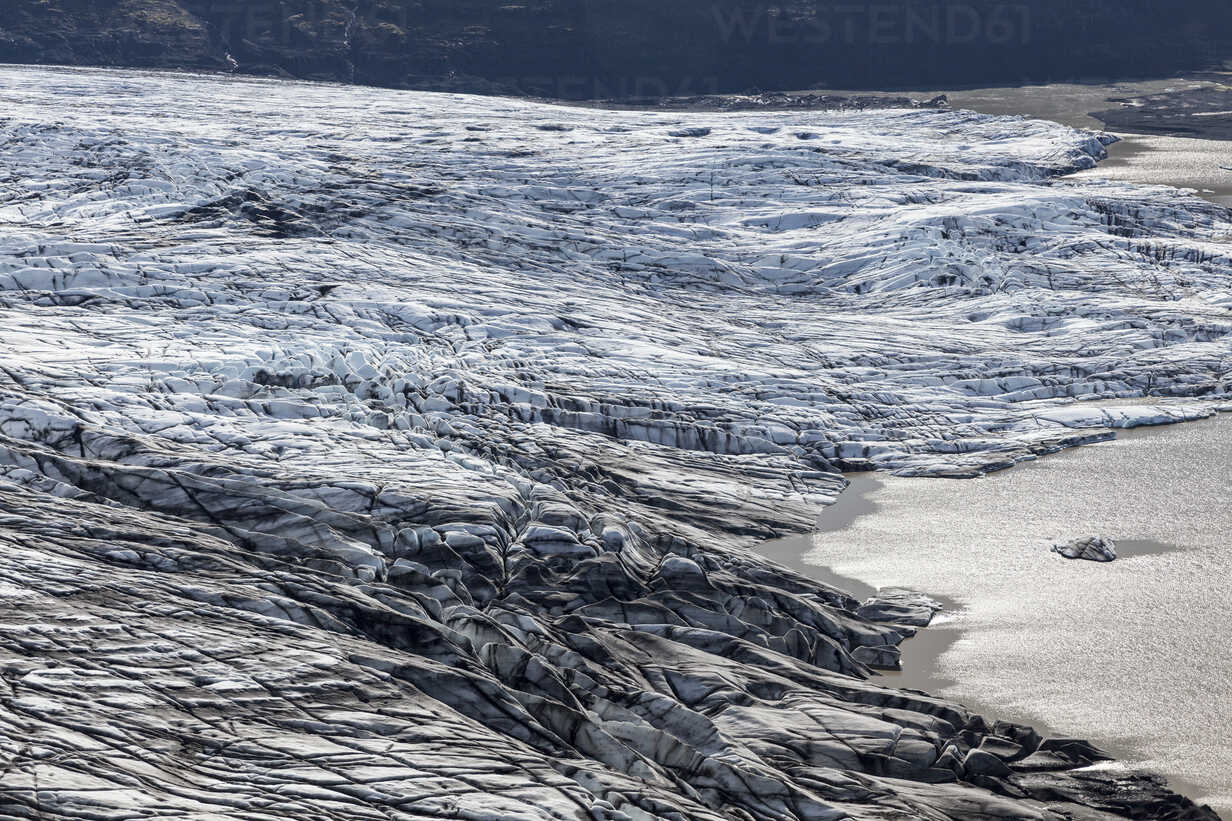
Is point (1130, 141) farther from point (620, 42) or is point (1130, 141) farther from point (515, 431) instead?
point (515, 431)

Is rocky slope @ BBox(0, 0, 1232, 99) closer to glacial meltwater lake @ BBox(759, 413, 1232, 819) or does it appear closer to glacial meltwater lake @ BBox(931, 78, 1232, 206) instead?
glacial meltwater lake @ BBox(931, 78, 1232, 206)

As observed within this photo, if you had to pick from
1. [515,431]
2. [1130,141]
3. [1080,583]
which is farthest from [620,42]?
[1080,583]

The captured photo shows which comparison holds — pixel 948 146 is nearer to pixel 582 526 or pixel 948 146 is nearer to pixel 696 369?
pixel 696 369

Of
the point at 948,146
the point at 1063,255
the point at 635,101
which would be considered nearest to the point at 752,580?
the point at 1063,255

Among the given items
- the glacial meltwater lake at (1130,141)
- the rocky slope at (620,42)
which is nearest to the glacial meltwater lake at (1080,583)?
the glacial meltwater lake at (1130,141)

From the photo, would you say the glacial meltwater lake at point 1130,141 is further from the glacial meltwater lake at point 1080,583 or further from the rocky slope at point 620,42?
the glacial meltwater lake at point 1080,583

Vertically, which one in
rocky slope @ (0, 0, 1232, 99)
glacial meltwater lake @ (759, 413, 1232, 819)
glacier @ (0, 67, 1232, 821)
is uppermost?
rocky slope @ (0, 0, 1232, 99)

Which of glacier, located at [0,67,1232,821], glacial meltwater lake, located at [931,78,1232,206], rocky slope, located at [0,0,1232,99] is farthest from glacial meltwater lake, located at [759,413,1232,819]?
rocky slope, located at [0,0,1232,99]
